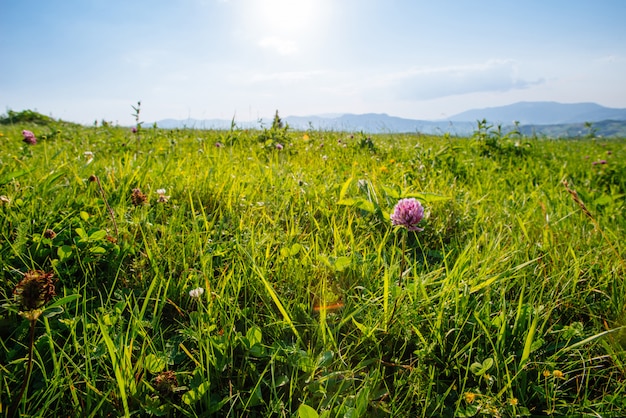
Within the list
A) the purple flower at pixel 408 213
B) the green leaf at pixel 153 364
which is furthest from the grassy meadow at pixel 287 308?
the purple flower at pixel 408 213

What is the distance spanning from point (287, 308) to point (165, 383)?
1.84ft

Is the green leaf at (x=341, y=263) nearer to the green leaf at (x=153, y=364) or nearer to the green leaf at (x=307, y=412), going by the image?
the green leaf at (x=307, y=412)

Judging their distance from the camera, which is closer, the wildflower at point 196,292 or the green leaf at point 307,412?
the green leaf at point 307,412

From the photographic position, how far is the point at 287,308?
1.62m

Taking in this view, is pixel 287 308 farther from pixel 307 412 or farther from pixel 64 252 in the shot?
pixel 64 252

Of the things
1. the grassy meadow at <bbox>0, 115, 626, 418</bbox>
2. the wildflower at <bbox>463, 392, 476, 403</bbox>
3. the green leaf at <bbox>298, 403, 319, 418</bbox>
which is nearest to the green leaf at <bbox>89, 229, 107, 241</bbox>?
the grassy meadow at <bbox>0, 115, 626, 418</bbox>

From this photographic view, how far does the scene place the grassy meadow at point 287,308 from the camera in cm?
128

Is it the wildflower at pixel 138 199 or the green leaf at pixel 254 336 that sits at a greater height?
the wildflower at pixel 138 199

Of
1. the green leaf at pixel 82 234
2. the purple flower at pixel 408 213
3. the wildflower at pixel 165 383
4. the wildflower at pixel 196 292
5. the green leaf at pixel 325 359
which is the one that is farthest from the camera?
the green leaf at pixel 82 234

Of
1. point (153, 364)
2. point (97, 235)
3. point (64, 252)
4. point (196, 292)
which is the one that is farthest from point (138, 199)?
point (153, 364)

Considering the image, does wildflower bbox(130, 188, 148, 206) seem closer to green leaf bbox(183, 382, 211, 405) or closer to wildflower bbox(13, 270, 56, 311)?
wildflower bbox(13, 270, 56, 311)

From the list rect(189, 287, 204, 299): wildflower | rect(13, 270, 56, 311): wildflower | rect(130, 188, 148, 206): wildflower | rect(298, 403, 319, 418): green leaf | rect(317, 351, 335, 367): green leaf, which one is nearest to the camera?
rect(13, 270, 56, 311): wildflower

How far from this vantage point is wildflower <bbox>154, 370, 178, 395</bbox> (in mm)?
1262

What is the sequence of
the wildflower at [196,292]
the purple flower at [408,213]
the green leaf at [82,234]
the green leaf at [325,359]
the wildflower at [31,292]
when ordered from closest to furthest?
1. the wildflower at [31,292]
2. the green leaf at [325,359]
3. the wildflower at [196,292]
4. the purple flower at [408,213]
5. the green leaf at [82,234]
